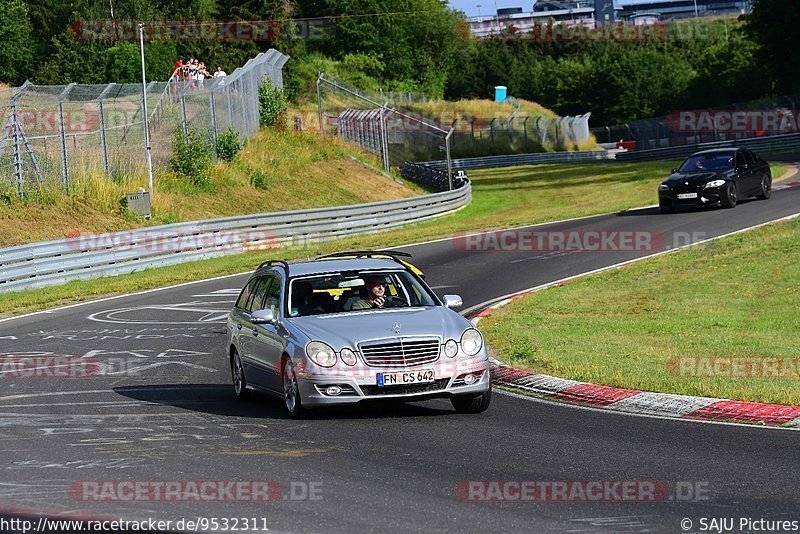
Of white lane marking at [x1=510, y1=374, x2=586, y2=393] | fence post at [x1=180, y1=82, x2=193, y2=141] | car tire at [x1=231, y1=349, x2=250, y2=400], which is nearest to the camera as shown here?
white lane marking at [x1=510, y1=374, x2=586, y2=393]

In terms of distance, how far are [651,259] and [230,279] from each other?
868 centimetres

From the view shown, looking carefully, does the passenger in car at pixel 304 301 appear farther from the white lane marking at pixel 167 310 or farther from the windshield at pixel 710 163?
the windshield at pixel 710 163

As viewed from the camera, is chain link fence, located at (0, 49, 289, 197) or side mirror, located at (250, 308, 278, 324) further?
chain link fence, located at (0, 49, 289, 197)

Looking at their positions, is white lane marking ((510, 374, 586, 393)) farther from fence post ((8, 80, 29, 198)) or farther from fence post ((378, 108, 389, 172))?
fence post ((378, 108, 389, 172))

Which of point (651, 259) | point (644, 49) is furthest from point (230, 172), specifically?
point (644, 49)

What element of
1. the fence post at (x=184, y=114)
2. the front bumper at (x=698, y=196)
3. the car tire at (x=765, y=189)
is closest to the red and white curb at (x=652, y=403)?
the front bumper at (x=698, y=196)

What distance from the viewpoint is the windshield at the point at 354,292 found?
454 inches

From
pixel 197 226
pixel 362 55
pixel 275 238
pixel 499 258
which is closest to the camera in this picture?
pixel 499 258

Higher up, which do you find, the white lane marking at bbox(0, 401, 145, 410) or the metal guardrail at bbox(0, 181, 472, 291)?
the white lane marking at bbox(0, 401, 145, 410)

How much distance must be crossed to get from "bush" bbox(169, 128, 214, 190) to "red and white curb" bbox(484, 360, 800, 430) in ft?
88.9

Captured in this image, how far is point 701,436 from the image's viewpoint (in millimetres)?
9328

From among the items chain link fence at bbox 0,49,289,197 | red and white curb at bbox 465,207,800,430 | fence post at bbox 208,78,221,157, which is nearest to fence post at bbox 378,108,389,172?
chain link fence at bbox 0,49,289,197

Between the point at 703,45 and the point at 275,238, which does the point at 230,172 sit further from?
the point at 703,45

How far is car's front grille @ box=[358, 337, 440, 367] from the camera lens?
1040cm
